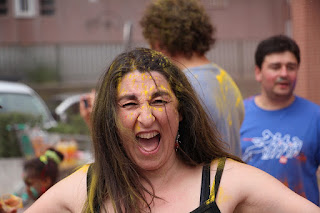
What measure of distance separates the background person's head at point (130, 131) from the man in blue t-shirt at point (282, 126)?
54.6 inches

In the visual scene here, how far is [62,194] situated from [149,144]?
0.42m

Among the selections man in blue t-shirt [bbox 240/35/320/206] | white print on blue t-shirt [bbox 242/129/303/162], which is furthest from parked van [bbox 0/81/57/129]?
white print on blue t-shirt [bbox 242/129/303/162]

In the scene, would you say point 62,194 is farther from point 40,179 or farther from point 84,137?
point 84,137

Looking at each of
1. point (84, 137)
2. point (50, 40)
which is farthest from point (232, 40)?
point (84, 137)

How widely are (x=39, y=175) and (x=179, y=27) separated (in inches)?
54.6

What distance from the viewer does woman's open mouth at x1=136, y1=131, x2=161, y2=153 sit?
2137mm

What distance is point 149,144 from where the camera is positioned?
7.07 feet

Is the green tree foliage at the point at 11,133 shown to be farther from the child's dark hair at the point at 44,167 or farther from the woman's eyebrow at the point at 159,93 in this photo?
the woman's eyebrow at the point at 159,93

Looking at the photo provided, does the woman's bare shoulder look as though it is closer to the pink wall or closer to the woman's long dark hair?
the woman's long dark hair

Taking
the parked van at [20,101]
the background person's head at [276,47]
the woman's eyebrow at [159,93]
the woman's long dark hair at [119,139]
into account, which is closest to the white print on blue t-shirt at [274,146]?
the background person's head at [276,47]

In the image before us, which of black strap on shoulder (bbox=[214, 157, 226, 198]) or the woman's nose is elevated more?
the woman's nose

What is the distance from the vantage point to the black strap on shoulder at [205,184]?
2.10 meters

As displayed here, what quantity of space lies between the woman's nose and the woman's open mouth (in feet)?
0.15

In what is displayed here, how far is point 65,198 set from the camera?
2.23 m
